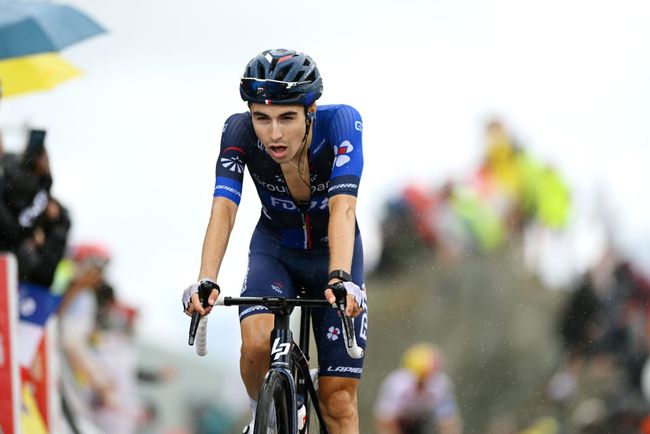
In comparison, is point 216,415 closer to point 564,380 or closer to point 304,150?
point 564,380

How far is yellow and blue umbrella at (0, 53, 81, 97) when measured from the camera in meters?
9.77

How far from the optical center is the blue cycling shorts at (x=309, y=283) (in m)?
7.04

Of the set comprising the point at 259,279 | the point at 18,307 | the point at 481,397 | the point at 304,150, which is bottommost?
the point at 481,397

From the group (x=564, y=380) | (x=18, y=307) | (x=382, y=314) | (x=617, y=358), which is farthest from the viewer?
(x=382, y=314)

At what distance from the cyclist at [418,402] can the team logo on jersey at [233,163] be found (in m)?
8.44

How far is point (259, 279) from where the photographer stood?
7.09m

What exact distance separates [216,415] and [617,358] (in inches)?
183

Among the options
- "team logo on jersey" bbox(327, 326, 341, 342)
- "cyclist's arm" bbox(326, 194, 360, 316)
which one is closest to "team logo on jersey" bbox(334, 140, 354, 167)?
"cyclist's arm" bbox(326, 194, 360, 316)

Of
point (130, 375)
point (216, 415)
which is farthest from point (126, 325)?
point (216, 415)

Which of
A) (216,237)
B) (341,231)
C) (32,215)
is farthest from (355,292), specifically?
(32,215)

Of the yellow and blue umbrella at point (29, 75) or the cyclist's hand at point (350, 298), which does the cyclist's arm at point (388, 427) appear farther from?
the cyclist's hand at point (350, 298)

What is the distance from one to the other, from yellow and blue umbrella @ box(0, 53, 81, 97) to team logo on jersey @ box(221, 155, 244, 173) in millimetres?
3350

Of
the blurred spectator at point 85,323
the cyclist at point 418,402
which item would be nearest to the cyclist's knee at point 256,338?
the blurred spectator at point 85,323

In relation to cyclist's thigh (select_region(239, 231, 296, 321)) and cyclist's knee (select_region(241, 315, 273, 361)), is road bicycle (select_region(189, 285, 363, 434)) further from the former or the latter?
cyclist's thigh (select_region(239, 231, 296, 321))
